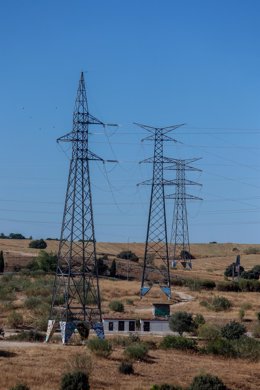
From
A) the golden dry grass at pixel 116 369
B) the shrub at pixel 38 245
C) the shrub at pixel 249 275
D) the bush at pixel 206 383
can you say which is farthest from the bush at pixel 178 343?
the shrub at pixel 38 245

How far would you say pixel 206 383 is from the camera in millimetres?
32656

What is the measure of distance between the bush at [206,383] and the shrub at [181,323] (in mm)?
18181

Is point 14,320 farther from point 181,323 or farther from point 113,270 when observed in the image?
point 113,270

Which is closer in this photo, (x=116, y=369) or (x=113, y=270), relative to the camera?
(x=116, y=369)

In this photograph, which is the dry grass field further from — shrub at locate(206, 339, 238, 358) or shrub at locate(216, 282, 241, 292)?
shrub at locate(216, 282, 241, 292)

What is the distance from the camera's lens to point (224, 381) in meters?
35.7

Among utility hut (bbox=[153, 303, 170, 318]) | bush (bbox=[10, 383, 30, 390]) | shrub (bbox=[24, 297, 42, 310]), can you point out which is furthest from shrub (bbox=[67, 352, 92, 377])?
shrub (bbox=[24, 297, 42, 310])

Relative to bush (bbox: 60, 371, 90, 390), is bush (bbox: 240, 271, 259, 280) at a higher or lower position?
higher

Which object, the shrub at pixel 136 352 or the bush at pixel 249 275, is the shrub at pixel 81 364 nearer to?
the shrub at pixel 136 352

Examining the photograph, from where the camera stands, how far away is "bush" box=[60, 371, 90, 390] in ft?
102

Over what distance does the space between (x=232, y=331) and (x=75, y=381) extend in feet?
66.7

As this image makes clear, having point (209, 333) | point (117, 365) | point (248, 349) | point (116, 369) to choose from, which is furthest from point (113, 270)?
point (116, 369)

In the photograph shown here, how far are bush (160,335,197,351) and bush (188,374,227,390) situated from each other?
10.6 meters

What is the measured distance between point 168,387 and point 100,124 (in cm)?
1679
